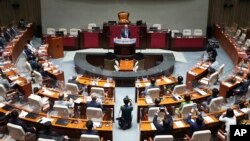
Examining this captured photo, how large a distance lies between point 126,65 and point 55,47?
198 inches

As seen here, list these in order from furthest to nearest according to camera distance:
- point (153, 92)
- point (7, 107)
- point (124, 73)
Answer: point (124, 73) → point (153, 92) → point (7, 107)

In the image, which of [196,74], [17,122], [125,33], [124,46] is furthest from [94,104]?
[125,33]

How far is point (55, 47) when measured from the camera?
2119cm

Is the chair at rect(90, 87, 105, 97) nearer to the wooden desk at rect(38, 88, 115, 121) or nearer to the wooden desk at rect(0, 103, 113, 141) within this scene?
the wooden desk at rect(38, 88, 115, 121)

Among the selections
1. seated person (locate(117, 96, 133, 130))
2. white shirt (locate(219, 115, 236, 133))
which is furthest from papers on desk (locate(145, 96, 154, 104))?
white shirt (locate(219, 115, 236, 133))

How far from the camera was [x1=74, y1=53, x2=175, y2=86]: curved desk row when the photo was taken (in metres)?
17.3

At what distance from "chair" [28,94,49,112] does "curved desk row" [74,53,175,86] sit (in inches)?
172

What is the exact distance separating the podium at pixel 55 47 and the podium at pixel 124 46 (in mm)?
3456

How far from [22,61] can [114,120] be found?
8.91 m

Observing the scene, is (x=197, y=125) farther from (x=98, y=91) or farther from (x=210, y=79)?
(x=210, y=79)

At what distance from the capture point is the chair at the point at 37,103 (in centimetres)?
1331

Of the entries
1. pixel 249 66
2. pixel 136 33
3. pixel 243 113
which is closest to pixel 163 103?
pixel 243 113

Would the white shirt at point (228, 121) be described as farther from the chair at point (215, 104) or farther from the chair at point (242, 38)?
the chair at point (242, 38)

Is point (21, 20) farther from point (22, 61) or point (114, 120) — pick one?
point (114, 120)
